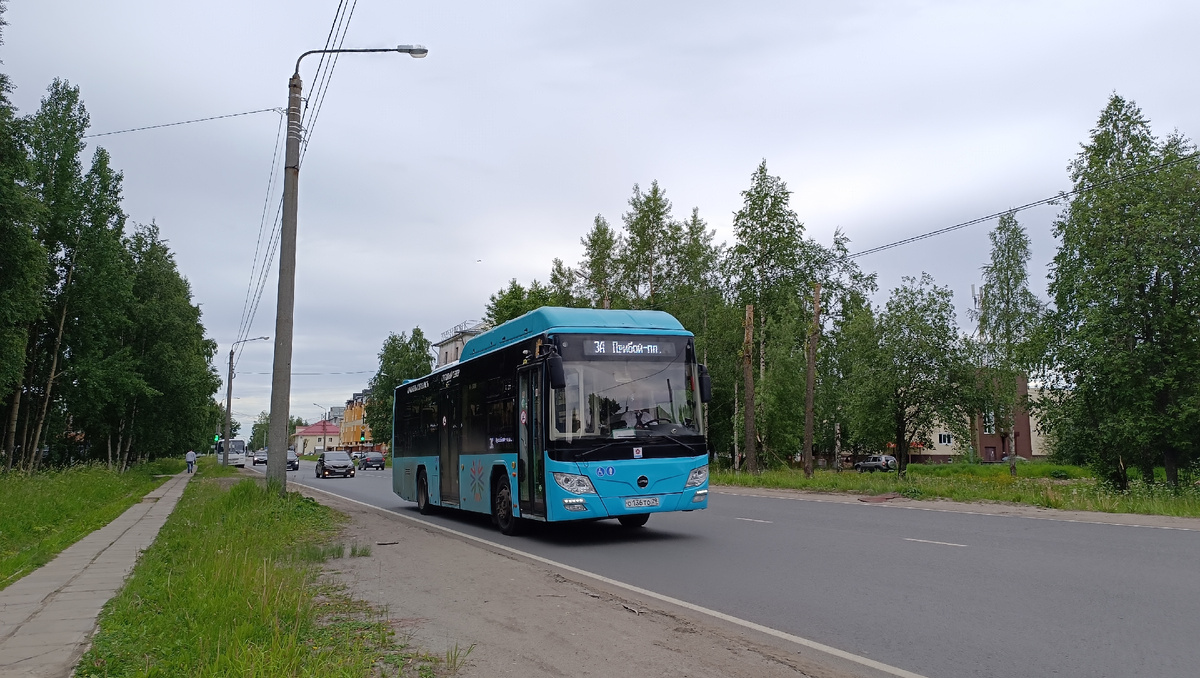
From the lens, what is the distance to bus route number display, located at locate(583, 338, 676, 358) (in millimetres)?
11875

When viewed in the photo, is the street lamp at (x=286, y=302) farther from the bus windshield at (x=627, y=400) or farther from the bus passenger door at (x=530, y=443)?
the bus windshield at (x=627, y=400)

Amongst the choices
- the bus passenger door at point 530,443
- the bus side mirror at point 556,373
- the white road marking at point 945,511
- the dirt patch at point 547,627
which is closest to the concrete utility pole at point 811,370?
the white road marking at point 945,511

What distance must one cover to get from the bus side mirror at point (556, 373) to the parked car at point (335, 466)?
3823 cm

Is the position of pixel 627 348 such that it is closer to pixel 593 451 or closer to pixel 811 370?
pixel 593 451

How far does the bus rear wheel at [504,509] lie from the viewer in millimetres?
13297

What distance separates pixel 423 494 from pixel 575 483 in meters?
8.13

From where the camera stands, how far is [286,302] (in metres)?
16.2

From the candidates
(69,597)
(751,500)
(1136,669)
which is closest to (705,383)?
(1136,669)

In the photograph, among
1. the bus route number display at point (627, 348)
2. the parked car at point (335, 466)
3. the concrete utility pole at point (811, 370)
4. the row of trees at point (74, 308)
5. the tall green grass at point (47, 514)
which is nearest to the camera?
the tall green grass at point (47, 514)

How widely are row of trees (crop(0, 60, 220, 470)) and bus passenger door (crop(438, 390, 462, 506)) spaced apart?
14.8m

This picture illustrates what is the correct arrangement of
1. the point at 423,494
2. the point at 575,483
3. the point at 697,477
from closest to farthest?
1. the point at 575,483
2. the point at 697,477
3. the point at 423,494

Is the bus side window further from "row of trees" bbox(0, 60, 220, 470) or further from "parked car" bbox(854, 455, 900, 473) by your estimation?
"parked car" bbox(854, 455, 900, 473)

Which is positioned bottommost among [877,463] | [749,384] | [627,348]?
[877,463]

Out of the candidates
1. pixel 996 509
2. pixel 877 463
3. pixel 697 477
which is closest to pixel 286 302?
pixel 697 477
